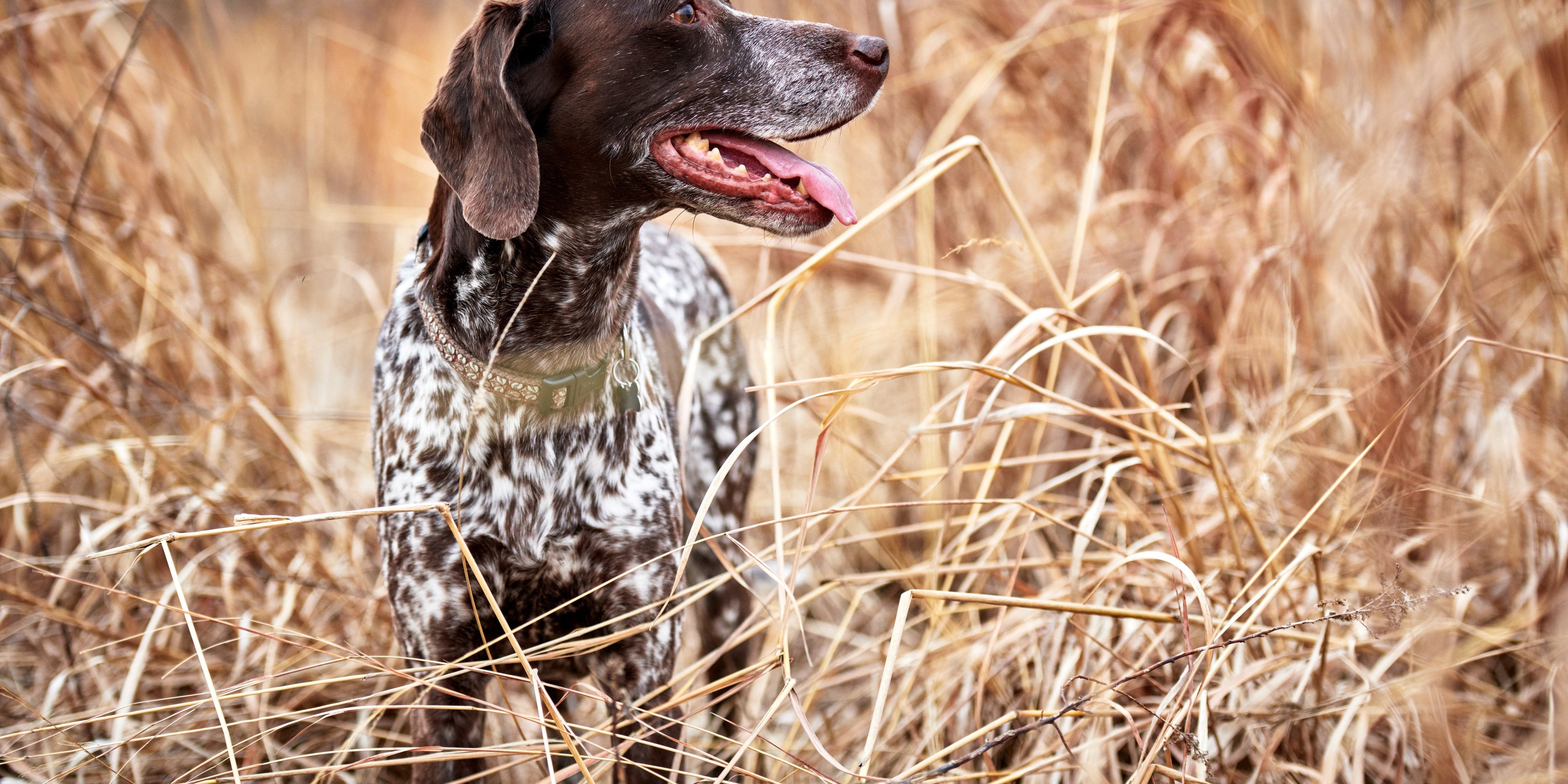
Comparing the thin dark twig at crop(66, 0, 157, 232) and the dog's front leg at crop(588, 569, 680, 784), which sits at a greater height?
the thin dark twig at crop(66, 0, 157, 232)

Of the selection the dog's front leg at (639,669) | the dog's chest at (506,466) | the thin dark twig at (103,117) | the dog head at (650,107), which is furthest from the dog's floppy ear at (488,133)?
the thin dark twig at (103,117)

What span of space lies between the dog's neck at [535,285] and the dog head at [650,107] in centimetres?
6

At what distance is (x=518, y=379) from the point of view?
2.13m

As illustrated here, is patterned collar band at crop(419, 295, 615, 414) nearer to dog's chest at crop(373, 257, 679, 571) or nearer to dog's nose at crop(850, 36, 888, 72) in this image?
dog's chest at crop(373, 257, 679, 571)

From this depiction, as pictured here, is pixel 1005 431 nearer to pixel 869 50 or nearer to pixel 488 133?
pixel 869 50

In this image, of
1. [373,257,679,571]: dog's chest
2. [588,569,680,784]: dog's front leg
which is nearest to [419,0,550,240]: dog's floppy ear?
[373,257,679,571]: dog's chest

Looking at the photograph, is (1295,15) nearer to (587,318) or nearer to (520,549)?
(587,318)

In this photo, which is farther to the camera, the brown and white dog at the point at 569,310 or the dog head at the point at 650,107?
the brown and white dog at the point at 569,310

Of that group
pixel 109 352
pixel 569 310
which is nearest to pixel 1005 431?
pixel 569 310

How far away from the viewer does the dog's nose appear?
227 cm

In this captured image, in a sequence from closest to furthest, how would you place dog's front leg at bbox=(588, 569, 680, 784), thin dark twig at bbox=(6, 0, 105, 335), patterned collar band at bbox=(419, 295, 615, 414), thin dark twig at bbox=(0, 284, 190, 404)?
patterned collar band at bbox=(419, 295, 615, 414), dog's front leg at bbox=(588, 569, 680, 784), thin dark twig at bbox=(0, 284, 190, 404), thin dark twig at bbox=(6, 0, 105, 335)

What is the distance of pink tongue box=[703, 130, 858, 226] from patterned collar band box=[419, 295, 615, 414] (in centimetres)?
57

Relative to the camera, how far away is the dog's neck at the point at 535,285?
2133 millimetres

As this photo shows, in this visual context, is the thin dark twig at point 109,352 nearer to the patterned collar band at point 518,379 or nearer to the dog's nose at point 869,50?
the patterned collar band at point 518,379
